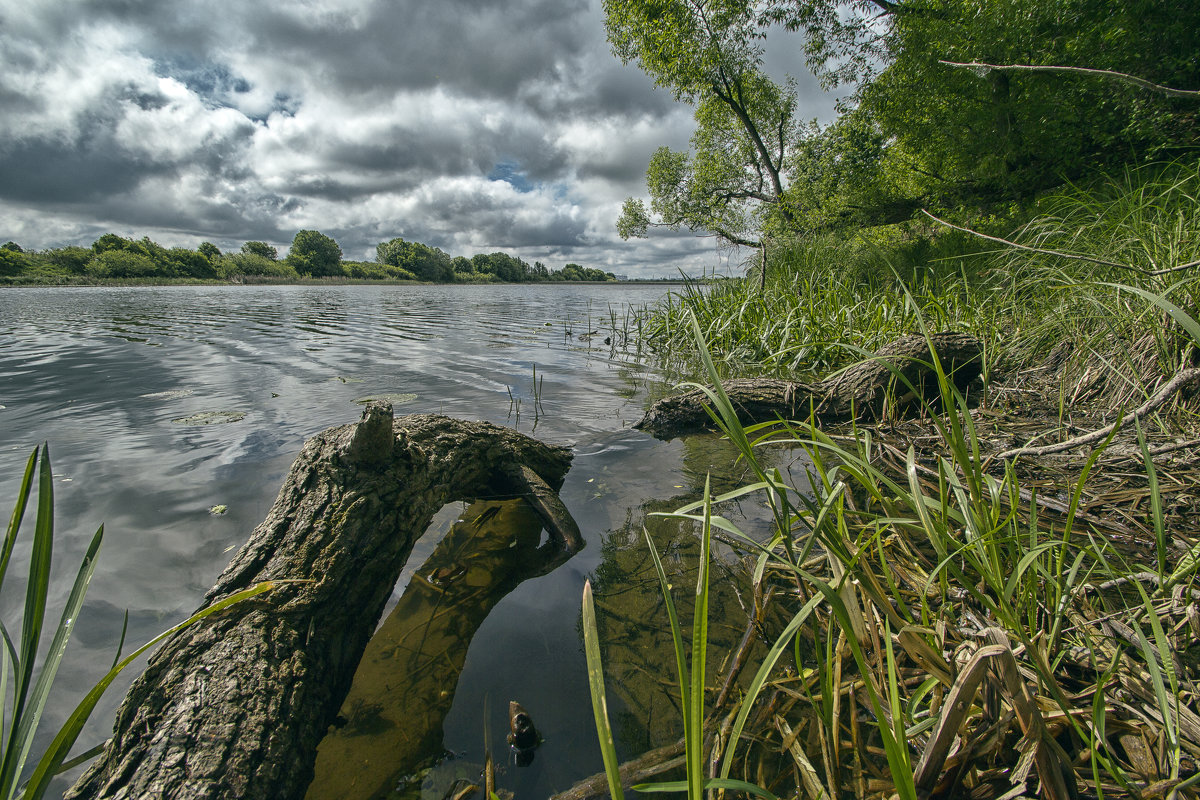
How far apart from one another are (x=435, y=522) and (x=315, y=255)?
110 metres

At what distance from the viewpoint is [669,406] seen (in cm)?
471

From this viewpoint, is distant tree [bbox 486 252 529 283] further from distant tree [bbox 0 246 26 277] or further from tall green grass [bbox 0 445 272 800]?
tall green grass [bbox 0 445 272 800]

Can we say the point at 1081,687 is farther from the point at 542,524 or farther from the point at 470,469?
the point at 470,469

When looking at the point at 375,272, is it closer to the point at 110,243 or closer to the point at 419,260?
the point at 419,260

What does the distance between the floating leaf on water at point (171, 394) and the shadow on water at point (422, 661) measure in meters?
5.36

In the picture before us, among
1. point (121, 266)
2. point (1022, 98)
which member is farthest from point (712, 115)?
point (121, 266)

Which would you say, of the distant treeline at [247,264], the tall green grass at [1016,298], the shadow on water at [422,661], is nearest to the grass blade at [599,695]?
the tall green grass at [1016,298]

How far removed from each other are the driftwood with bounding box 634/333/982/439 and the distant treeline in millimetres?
83235

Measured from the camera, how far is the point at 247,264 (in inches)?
3177

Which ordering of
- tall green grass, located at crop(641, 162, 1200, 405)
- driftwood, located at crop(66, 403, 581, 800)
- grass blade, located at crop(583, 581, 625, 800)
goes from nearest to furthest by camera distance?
1. grass blade, located at crop(583, 581, 625, 800)
2. driftwood, located at crop(66, 403, 581, 800)
3. tall green grass, located at crop(641, 162, 1200, 405)

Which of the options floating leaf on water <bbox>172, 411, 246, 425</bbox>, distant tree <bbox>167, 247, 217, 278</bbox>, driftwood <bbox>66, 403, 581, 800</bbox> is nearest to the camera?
driftwood <bbox>66, 403, 581, 800</bbox>

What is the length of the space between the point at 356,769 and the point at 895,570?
2095 millimetres

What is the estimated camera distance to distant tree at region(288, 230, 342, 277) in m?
90.2

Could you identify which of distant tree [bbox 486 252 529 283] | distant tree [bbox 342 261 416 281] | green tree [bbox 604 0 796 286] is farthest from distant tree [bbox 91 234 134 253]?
green tree [bbox 604 0 796 286]
